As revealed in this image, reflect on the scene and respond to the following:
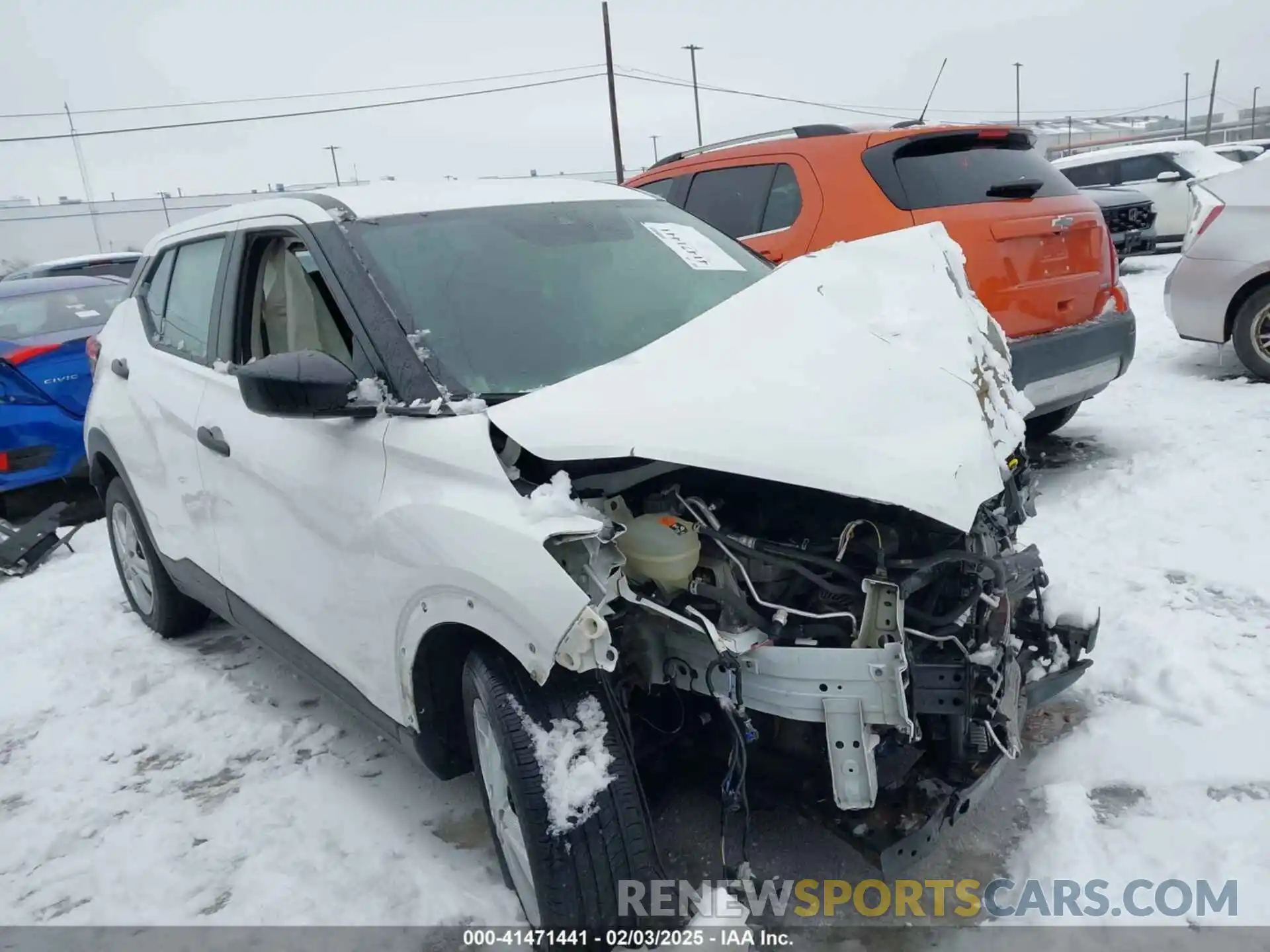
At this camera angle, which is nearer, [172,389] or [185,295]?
[172,389]

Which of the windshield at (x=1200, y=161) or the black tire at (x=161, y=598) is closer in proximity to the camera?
the black tire at (x=161, y=598)

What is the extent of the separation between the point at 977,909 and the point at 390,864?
1.61 metres

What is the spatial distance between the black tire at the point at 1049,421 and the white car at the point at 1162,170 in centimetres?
902

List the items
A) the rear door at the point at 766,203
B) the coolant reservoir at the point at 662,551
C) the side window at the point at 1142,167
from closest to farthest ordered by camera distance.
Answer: the coolant reservoir at the point at 662,551, the rear door at the point at 766,203, the side window at the point at 1142,167

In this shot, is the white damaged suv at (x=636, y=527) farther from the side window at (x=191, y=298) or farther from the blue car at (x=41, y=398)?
the blue car at (x=41, y=398)

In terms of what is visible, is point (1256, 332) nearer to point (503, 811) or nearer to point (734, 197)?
point (734, 197)

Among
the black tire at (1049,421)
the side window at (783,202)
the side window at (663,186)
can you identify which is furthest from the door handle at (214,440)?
the black tire at (1049,421)

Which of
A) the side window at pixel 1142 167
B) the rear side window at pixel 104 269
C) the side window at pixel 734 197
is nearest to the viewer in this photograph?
the side window at pixel 734 197

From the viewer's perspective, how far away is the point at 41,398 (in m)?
6.42

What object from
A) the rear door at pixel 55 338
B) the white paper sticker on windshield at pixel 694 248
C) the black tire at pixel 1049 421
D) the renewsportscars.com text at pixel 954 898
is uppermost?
the white paper sticker on windshield at pixel 694 248

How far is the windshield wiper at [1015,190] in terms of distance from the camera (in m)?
4.71

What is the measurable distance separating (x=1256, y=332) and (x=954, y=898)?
5.96 m

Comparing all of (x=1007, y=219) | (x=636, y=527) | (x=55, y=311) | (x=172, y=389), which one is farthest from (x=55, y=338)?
(x=1007, y=219)

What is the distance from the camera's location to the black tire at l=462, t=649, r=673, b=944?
205cm
